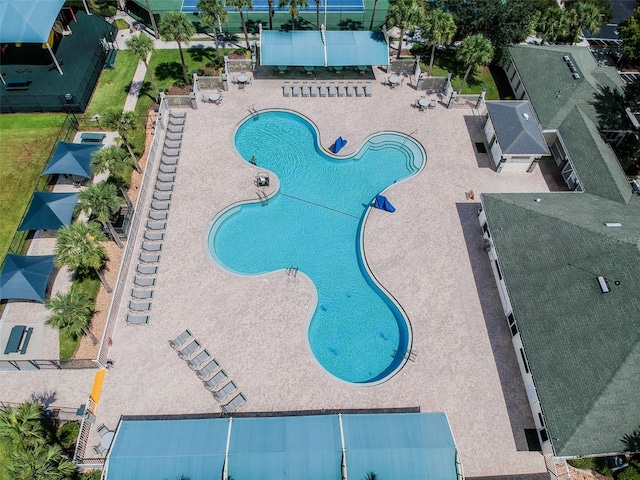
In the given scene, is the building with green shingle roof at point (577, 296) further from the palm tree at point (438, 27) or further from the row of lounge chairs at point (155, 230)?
the row of lounge chairs at point (155, 230)

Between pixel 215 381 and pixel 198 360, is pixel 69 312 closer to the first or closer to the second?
pixel 198 360

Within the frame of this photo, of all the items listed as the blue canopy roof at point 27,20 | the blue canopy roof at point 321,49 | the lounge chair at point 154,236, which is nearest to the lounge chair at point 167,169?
the lounge chair at point 154,236

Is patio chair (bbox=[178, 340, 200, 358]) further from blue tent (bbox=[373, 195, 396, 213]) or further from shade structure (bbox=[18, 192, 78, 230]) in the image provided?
blue tent (bbox=[373, 195, 396, 213])

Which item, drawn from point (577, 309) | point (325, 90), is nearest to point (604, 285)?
point (577, 309)

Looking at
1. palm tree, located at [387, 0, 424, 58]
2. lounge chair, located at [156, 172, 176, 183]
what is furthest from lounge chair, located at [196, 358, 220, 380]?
palm tree, located at [387, 0, 424, 58]

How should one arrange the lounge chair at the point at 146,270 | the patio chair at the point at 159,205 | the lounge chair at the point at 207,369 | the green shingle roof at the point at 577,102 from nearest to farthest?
the lounge chair at the point at 207,369 < the lounge chair at the point at 146,270 < the patio chair at the point at 159,205 < the green shingle roof at the point at 577,102

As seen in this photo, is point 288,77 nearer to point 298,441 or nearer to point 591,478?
point 298,441
